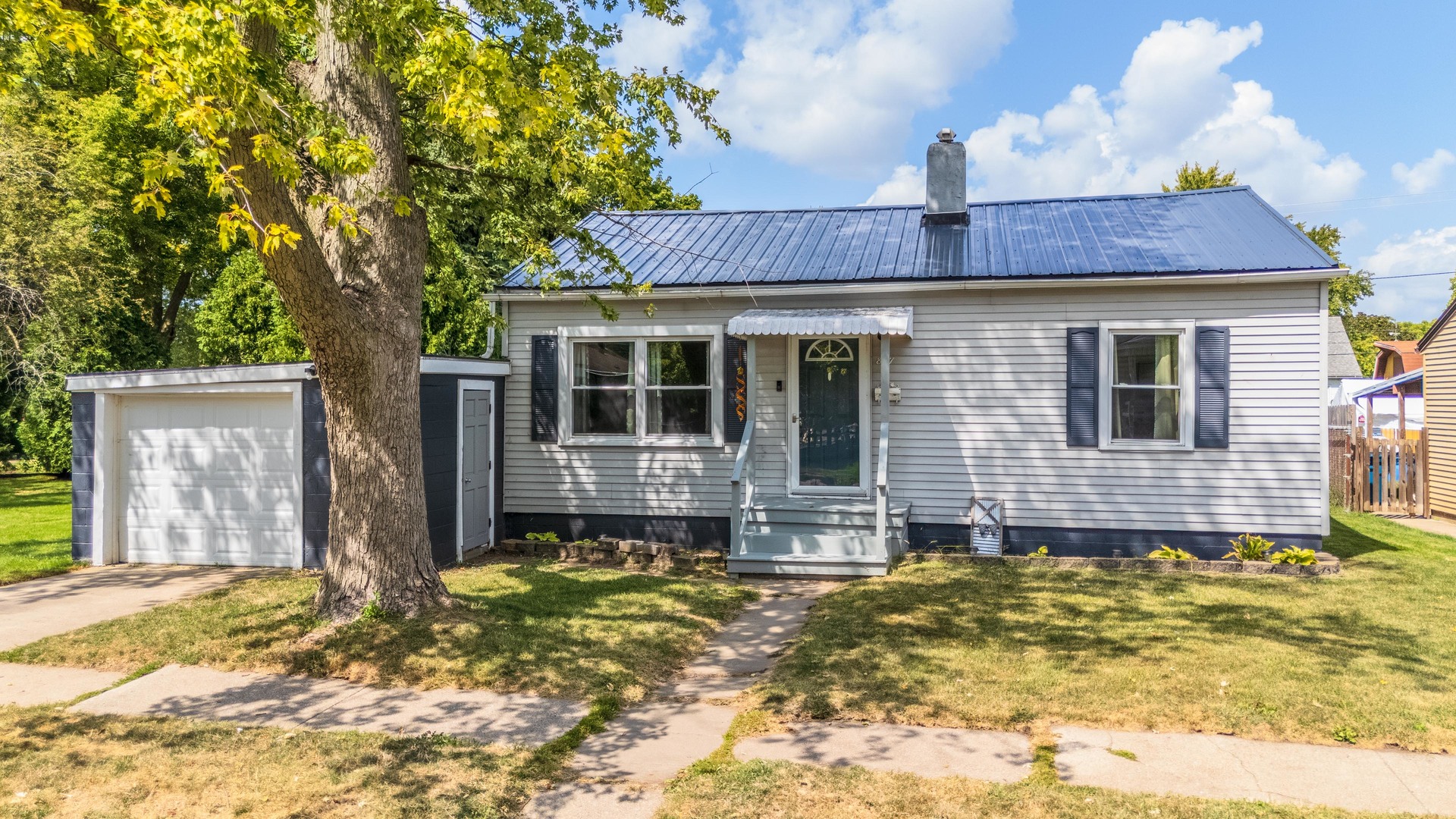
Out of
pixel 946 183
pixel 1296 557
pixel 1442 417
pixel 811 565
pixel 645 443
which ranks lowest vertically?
pixel 811 565

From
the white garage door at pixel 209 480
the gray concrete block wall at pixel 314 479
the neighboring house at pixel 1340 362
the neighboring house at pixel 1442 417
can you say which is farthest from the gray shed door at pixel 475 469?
the neighboring house at pixel 1340 362

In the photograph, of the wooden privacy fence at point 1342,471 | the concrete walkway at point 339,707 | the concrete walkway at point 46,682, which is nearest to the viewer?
the concrete walkway at point 339,707

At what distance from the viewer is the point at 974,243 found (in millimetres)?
11695

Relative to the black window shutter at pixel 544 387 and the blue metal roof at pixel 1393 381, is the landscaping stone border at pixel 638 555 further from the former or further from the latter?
the blue metal roof at pixel 1393 381

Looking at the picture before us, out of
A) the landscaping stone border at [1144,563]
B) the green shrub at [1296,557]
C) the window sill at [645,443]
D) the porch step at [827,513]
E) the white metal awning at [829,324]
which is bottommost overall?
the landscaping stone border at [1144,563]

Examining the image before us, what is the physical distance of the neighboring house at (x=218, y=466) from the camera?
9.86 m

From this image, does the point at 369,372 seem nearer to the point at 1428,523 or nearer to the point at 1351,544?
the point at 1351,544

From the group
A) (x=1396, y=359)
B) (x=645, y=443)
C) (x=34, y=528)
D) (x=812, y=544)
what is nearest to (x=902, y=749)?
(x=812, y=544)

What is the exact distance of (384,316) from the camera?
7.09m

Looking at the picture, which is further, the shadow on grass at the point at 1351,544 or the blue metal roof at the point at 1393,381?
the blue metal roof at the point at 1393,381

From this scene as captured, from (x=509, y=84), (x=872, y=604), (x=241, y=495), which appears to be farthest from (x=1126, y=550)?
(x=241, y=495)

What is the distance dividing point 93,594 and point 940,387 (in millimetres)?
8960

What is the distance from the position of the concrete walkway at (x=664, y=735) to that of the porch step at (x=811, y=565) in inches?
65.1

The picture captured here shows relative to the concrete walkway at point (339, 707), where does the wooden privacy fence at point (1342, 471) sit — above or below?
above
